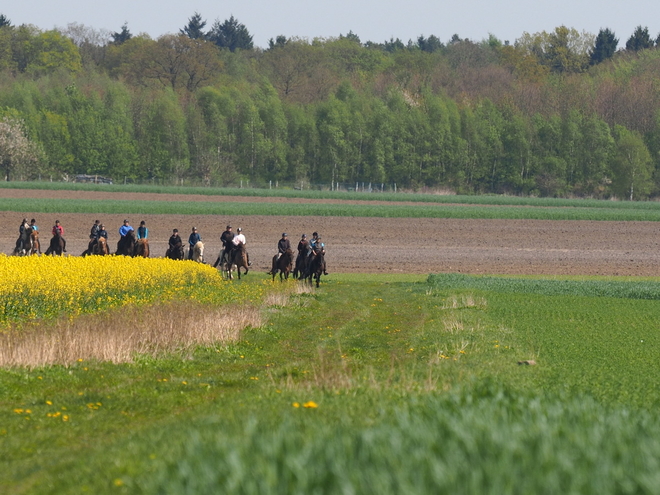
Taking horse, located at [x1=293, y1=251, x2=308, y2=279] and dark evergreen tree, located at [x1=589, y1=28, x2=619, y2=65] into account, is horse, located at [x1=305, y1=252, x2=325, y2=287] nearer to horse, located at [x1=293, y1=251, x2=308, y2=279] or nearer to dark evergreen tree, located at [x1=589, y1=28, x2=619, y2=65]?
horse, located at [x1=293, y1=251, x2=308, y2=279]

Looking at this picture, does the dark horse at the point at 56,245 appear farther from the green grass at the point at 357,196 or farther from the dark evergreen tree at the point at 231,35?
the dark evergreen tree at the point at 231,35

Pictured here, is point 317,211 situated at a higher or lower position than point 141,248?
higher

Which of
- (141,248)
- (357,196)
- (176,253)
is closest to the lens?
(141,248)

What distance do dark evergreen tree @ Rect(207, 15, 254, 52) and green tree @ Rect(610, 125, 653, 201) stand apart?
95.8m

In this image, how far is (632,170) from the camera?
92.3 meters

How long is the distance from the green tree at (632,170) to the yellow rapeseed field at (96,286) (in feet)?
228

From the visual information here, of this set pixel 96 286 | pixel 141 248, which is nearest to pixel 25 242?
pixel 141 248

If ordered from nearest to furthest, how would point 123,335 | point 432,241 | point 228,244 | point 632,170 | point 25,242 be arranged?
1. point 123,335
2. point 228,244
3. point 25,242
4. point 432,241
5. point 632,170

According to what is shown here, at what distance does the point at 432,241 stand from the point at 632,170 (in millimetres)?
47496

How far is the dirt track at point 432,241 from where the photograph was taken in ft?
143

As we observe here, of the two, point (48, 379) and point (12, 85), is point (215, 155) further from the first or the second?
point (48, 379)

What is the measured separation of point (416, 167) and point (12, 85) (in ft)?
157

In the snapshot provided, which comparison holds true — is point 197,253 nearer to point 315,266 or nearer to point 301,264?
point 301,264

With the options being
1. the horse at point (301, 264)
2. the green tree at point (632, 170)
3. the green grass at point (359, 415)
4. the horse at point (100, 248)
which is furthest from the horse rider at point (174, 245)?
the green tree at point (632, 170)
